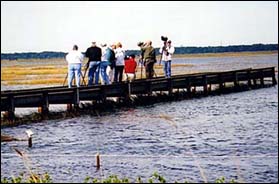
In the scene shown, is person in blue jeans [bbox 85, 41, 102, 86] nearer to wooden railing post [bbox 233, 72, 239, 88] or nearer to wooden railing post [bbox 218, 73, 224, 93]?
wooden railing post [bbox 218, 73, 224, 93]

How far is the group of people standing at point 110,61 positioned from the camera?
25531mm

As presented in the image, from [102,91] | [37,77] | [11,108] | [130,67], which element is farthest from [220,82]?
[37,77]

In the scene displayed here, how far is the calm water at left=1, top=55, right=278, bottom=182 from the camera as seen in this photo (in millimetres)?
13273

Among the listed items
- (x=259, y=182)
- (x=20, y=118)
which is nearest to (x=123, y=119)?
(x=20, y=118)

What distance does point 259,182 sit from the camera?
1210 centimetres

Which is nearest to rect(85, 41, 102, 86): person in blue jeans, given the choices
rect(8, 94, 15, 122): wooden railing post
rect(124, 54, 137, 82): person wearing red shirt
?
rect(124, 54, 137, 82): person wearing red shirt

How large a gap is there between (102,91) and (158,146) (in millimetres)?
11279

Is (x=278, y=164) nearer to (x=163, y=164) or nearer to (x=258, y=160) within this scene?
(x=258, y=160)

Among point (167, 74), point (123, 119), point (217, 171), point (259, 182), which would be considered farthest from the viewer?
point (167, 74)

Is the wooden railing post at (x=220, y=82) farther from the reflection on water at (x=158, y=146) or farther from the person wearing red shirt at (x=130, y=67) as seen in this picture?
the reflection on water at (x=158, y=146)

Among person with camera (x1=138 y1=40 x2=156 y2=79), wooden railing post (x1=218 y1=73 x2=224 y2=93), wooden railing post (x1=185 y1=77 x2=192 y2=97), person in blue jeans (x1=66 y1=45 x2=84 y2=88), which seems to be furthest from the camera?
wooden railing post (x1=218 y1=73 x2=224 y2=93)

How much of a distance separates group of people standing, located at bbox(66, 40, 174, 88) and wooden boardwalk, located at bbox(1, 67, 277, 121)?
476 mm

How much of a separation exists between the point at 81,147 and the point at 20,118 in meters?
7.67

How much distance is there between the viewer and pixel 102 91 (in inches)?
1089
